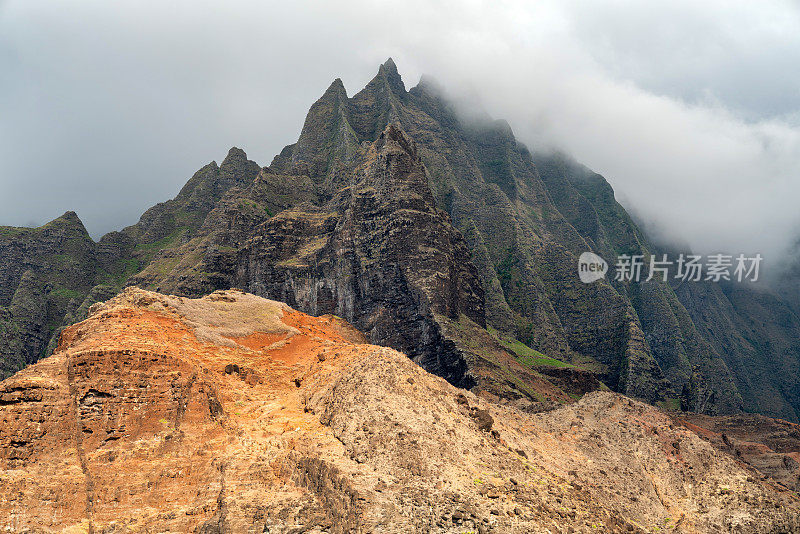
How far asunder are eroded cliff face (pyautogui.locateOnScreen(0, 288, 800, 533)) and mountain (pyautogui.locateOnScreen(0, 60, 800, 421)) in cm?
3273

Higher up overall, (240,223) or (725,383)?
(240,223)

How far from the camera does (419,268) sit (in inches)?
3607

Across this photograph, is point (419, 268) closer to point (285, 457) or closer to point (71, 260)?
point (285, 457)

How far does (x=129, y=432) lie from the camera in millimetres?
23156

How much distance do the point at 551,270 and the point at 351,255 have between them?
92582mm

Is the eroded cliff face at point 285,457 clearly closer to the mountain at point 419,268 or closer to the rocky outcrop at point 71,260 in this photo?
the mountain at point 419,268

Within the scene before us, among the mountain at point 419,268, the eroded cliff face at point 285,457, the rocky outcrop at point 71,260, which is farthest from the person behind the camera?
the rocky outcrop at point 71,260

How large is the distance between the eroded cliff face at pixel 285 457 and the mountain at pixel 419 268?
32.7 meters

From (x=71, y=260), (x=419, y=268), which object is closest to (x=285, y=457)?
(x=419, y=268)

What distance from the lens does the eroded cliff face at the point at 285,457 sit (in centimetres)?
1906

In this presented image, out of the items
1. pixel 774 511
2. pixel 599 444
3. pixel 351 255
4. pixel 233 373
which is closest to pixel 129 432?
pixel 233 373

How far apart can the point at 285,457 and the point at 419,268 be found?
228 feet

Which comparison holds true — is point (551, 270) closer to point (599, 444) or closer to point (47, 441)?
point (599, 444)

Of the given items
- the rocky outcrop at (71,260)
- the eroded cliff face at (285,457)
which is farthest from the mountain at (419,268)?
the eroded cliff face at (285,457)
